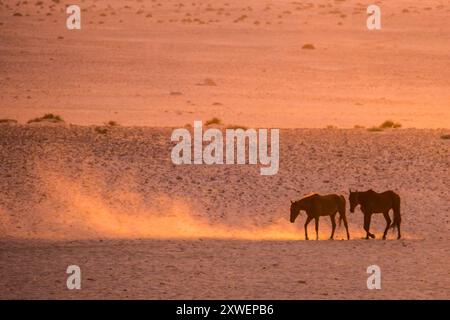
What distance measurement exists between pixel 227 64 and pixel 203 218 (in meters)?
26.3

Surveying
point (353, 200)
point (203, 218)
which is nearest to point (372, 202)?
point (353, 200)

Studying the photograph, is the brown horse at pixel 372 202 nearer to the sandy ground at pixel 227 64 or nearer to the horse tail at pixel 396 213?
the horse tail at pixel 396 213

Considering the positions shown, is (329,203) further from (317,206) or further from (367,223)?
(367,223)

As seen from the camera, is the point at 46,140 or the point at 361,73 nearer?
the point at 46,140

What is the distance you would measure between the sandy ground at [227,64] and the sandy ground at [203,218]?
689cm

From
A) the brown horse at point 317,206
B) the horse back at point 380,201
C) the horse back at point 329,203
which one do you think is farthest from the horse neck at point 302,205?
the horse back at point 380,201

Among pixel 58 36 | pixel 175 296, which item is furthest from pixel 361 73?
pixel 175 296

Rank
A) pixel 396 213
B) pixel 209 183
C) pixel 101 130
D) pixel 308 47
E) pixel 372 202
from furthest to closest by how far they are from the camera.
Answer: pixel 308 47, pixel 101 130, pixel 209 183, pixel 396 213, pixel 372 202

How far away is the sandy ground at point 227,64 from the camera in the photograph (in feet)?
118

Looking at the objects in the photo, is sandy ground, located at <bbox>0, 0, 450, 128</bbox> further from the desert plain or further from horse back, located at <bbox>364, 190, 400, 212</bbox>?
horse back, located at <bbox>364, 190, 400, 212</bbox>

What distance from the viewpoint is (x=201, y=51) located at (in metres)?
52.4

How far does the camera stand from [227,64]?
158 ft
